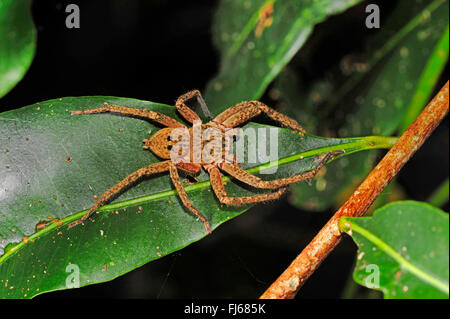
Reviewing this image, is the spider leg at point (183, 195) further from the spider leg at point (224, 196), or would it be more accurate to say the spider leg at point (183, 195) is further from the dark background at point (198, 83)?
the dark background at point (198, 83)

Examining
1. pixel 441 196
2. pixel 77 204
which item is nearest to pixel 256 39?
pixel 77 204

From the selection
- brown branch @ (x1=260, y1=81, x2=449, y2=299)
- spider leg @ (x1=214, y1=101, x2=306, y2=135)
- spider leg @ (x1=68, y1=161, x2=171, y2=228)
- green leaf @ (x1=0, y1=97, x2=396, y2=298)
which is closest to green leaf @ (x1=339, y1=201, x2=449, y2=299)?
brown branch @ (x1=260, y1=81, x2=449, y2=299)

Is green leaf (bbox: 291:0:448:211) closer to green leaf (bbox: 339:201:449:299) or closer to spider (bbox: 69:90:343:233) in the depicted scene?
spider (bbox: 69:90:343:233)

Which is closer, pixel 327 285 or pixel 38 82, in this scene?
pixel 38 82

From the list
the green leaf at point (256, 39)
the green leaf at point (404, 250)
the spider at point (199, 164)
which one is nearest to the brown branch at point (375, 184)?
the green leaf at point (404, 250)

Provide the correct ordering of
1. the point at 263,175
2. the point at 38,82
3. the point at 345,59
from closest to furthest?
1. the point at 263,175
2. the point at 38,82
3. the point at 345,59

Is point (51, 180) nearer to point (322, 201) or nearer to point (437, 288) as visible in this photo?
point (437, 288)

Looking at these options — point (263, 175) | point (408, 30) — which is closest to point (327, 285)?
point (263, 175)
